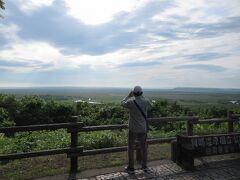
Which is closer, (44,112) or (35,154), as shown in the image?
(35,154)

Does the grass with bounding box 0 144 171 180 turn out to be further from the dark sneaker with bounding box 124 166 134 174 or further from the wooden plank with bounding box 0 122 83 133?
the wooden plank with bounding box 0 122 83 133

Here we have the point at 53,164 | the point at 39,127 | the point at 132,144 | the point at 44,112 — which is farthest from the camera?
the point at 44,112

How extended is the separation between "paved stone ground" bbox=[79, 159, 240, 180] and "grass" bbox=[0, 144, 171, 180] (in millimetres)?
833

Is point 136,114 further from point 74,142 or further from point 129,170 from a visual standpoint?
point 74,142

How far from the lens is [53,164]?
792 cm

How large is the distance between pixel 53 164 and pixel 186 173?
11.1 feet

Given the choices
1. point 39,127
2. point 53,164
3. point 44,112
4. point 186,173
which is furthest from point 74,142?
point 44,112

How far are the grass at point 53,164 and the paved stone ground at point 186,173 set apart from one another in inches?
32.8

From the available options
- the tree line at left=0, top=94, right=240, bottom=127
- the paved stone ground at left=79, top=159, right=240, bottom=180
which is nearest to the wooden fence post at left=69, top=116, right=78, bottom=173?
the paved stone ground at left=79, top=159, right=240, bottom=180

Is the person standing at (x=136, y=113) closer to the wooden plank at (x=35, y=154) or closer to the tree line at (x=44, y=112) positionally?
the wooden plank at (x=35, y=154)

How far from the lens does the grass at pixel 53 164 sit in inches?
279

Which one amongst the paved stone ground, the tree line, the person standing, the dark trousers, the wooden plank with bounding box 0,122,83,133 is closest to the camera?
the wooden plank with bounding box 0,122,83,133

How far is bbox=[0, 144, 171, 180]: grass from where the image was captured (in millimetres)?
7082

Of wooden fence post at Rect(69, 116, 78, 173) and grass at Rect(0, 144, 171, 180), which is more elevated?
wooden fence post at Rect(69, 116, 78, 173)
